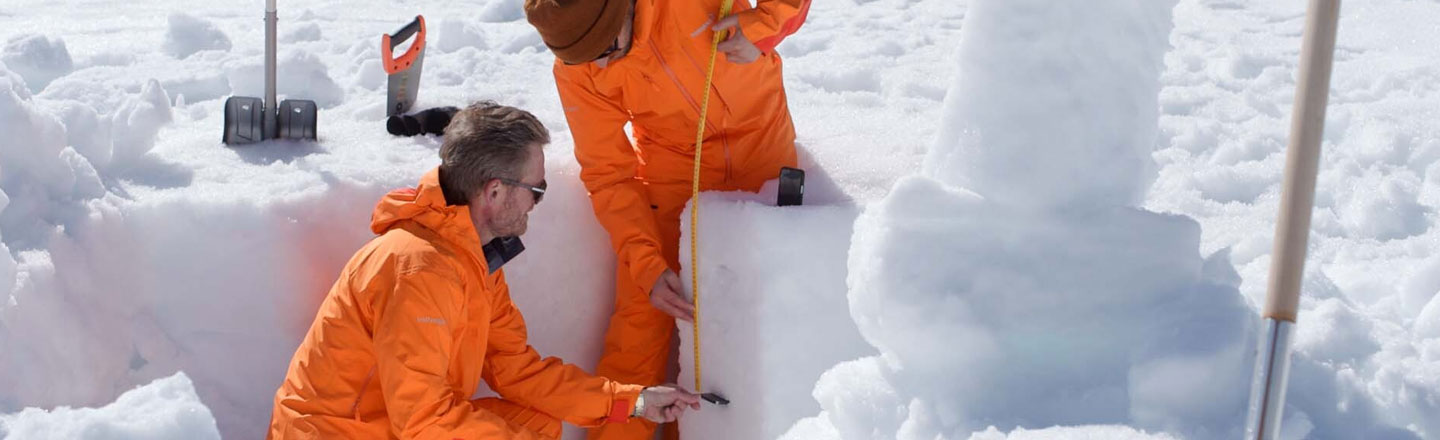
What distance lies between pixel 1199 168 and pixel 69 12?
5.63m

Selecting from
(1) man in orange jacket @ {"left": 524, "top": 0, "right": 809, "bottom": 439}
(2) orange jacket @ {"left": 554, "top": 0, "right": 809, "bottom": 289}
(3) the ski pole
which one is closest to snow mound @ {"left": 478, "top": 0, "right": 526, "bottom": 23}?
(1) man in orange jacket @ {"left": 524, "top": 0, "right": 809, "bottom": 439}

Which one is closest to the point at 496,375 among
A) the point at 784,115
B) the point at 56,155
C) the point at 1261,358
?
the point at 784,115

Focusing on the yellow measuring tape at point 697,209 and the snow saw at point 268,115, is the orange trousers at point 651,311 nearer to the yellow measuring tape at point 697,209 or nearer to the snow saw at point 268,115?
the yellow measuring tape at point 697,209

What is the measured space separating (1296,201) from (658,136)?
7.13 feet

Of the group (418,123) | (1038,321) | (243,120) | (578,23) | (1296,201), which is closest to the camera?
(1296,201)

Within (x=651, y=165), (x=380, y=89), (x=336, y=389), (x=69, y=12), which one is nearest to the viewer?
(x=336, y=389)

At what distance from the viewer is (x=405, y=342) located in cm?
255

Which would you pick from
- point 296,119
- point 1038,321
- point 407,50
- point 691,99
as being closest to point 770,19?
point 691,99

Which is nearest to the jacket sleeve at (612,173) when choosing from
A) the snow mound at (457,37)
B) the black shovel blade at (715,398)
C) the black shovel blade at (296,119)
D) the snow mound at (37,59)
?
the black shovel blade at (715,398)

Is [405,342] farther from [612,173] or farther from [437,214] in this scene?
[612,173]

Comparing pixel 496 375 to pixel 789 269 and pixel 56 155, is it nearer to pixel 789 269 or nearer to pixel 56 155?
pixel 789 269

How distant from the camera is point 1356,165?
3896 millimetres

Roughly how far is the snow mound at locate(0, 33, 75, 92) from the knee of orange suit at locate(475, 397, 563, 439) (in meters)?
2.80

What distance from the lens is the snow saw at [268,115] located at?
3783 mm
